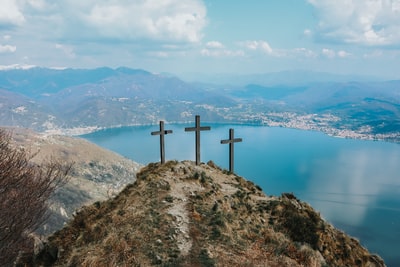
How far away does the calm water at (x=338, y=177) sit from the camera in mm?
82562

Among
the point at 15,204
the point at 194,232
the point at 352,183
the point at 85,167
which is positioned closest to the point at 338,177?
the point at 352,183

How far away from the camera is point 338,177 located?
123m

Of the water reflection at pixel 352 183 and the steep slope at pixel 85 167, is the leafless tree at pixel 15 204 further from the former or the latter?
the steep slope at pixel 85 167

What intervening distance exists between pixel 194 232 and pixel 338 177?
125 meters

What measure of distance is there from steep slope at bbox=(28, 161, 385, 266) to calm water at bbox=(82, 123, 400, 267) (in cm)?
6493

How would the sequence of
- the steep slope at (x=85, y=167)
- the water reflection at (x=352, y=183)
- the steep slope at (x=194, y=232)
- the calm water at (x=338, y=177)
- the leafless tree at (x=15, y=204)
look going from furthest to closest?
the steep slope at (x=85, y=167)
the water reflection at (x=352, y=183)
the calm water at (x=338, y=177)
the leafless tree at (x=15, y=204)
the steep slope at (x=194, y=232)

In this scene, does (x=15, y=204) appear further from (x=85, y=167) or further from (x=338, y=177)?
(x=85, y=167)

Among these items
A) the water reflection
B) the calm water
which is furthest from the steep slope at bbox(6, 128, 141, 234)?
the water reflection

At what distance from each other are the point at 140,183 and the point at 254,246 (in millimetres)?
5299

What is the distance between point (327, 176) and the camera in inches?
4929

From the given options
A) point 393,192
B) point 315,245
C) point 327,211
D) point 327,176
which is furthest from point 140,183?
point 327,176

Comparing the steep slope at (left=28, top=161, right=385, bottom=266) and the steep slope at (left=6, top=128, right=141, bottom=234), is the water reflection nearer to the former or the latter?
the steep slope at (left=6, top=128, right=141, bottom=234)

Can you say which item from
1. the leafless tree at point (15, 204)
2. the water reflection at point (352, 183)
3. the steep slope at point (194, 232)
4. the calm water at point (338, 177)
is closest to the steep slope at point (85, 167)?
the calm water at point (338, 177)

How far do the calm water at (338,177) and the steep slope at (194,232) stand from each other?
6493 centimetres
